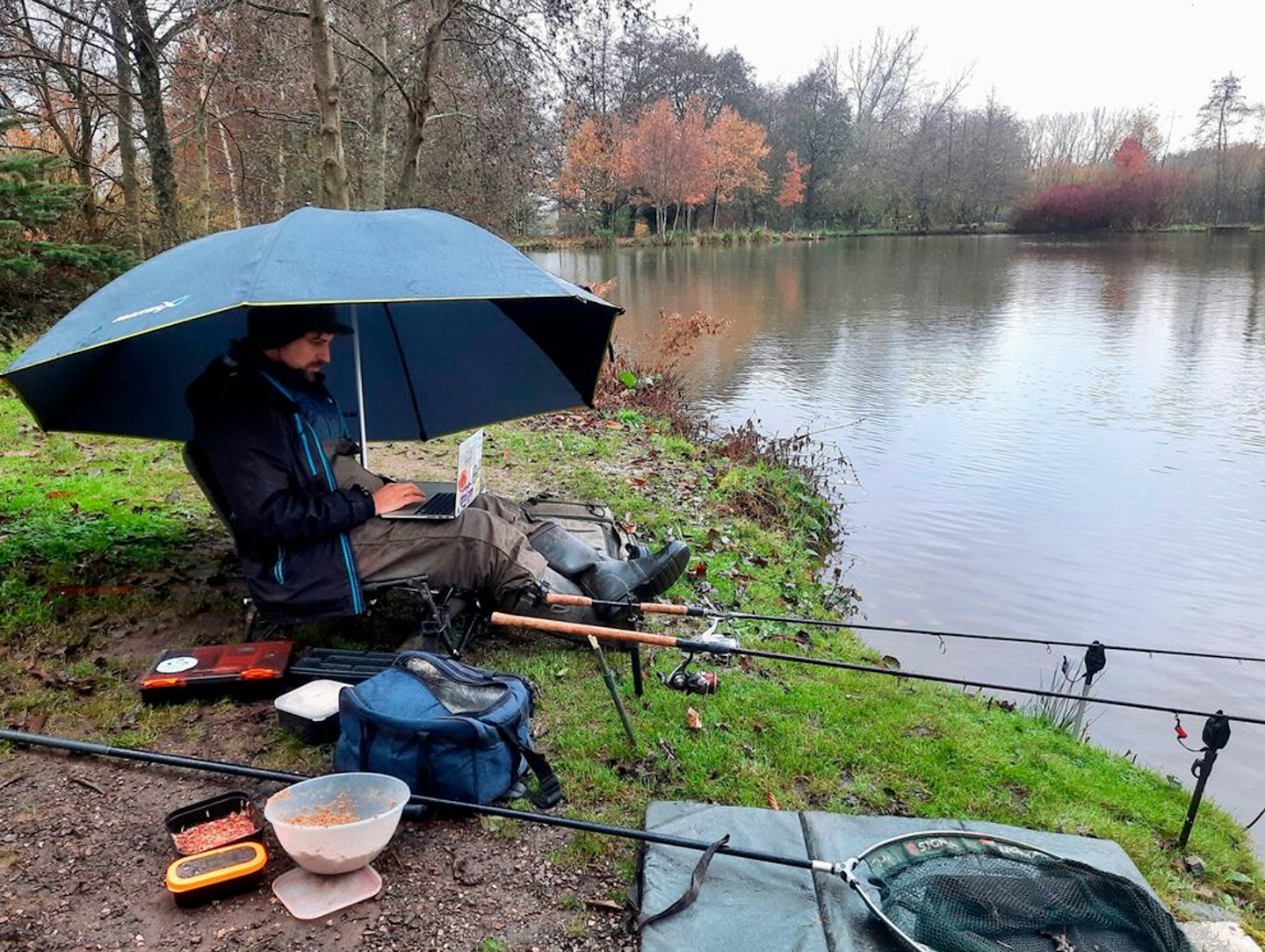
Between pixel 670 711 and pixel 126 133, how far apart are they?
31.4 feet

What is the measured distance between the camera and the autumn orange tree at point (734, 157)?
4897 cm

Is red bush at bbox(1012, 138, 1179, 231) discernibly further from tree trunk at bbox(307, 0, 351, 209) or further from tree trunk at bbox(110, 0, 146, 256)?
tree trunk at bbox(307, 0, 351, 209)

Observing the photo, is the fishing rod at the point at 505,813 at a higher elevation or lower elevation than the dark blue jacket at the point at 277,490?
lower

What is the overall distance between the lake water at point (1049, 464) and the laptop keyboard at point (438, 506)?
2.79 metres

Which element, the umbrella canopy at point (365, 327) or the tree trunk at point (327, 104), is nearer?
the umbrella canopy at point (365, 327)

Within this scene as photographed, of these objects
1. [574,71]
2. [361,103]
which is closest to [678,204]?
[361,103]

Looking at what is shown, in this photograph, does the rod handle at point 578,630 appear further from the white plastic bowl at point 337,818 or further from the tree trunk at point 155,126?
the tree trunk at point 155,126

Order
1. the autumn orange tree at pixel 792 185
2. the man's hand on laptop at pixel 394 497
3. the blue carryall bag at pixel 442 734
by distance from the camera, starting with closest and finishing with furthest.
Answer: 1. the blue carryall bag at pixel 442 734
2. the man's hand on laptop at pixel 394 497
3. the autumn orange tree at pixel 792 185

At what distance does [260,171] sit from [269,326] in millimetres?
17038

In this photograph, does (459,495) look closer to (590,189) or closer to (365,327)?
(365,327)

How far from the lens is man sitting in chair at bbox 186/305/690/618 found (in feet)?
9.27

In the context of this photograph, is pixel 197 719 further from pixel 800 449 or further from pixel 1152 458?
pixel 1152 458

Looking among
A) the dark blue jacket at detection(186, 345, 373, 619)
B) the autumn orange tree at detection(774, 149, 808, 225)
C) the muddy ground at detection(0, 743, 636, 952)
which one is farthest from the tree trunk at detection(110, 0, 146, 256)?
the autumn orange tree at detection(774, 149, 808, 225)

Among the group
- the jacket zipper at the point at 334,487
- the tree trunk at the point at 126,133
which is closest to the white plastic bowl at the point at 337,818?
the jacket zipper at the point at 334,487
